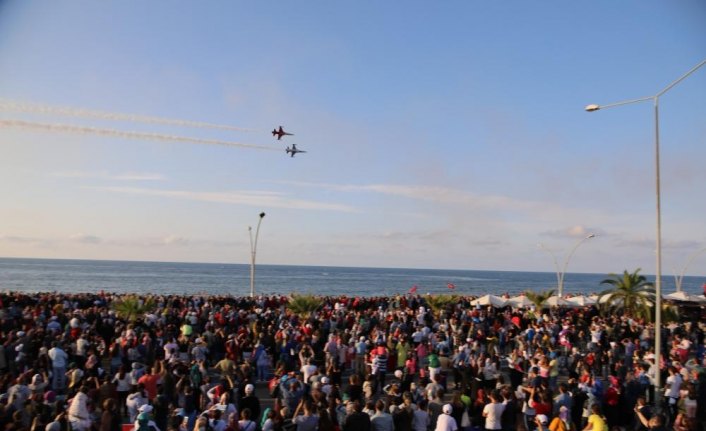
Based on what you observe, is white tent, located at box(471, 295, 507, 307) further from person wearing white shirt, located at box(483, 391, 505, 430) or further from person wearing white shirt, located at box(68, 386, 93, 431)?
person wearing white shirt, located at box(68, 386, 93, 431)

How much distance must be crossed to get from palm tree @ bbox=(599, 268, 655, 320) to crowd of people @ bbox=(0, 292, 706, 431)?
153 inches

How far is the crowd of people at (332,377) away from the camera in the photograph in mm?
9281

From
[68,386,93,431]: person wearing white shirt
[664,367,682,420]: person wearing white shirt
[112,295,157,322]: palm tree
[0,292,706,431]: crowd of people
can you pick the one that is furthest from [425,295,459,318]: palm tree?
[68,386,93,431]: person wearing white shirt

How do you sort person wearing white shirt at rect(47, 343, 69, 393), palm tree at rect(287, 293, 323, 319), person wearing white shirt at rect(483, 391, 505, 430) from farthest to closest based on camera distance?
palm tree at rect(287, 293, 323, 319)
person wearing white shirt at rect(47, 343, 69, 393)
person wearing white shirt at rect(483, 391, 505, 430)

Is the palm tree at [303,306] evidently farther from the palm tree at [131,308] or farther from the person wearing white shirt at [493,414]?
the person wearing white shirt at [493,414]

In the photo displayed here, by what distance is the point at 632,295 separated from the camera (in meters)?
29.2

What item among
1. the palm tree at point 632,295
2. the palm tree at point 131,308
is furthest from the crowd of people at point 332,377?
the palm tree at point 632,295

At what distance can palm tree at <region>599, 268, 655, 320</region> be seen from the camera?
28984mm

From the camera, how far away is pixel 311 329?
63.0ft

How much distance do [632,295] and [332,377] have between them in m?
22.2

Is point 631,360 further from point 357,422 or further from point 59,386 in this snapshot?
point 59,386

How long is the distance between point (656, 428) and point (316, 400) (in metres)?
5.71

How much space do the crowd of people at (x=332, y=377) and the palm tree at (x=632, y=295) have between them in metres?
3.88

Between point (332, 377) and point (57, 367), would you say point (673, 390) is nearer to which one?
point (332, 377)
